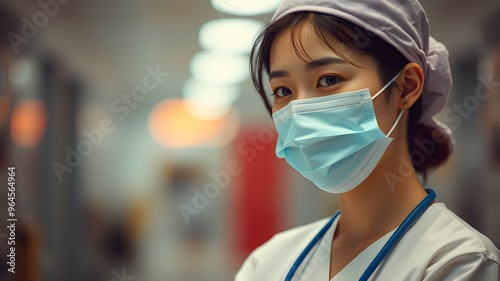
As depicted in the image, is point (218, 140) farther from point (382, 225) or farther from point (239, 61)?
point (382, 225)

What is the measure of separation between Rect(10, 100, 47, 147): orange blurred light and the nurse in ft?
4.28

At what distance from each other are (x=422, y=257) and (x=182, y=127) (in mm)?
2787

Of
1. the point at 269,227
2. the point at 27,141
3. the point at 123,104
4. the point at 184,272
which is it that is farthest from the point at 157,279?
the point at 27,141

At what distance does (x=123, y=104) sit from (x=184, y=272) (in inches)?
49.8

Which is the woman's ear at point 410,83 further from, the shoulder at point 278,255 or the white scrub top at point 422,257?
the shoulder at point 278,255

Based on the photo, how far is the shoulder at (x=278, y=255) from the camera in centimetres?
129

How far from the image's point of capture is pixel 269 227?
3049mm

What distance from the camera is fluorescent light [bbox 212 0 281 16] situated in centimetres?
197

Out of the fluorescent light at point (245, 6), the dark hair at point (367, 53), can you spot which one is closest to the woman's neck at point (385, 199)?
the dark hair at point (367, 53)

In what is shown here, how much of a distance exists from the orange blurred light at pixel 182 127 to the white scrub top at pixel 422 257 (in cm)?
216

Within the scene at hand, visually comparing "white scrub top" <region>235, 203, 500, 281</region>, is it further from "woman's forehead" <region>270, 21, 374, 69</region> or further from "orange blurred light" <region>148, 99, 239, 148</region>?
"orange blurred light" <region>148, 99, 239, 148</region>

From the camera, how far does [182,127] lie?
360 cm

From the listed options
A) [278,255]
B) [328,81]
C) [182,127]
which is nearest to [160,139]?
[182,127]

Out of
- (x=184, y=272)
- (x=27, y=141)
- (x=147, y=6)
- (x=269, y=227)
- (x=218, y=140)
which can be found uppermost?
(x=147, y=6)
